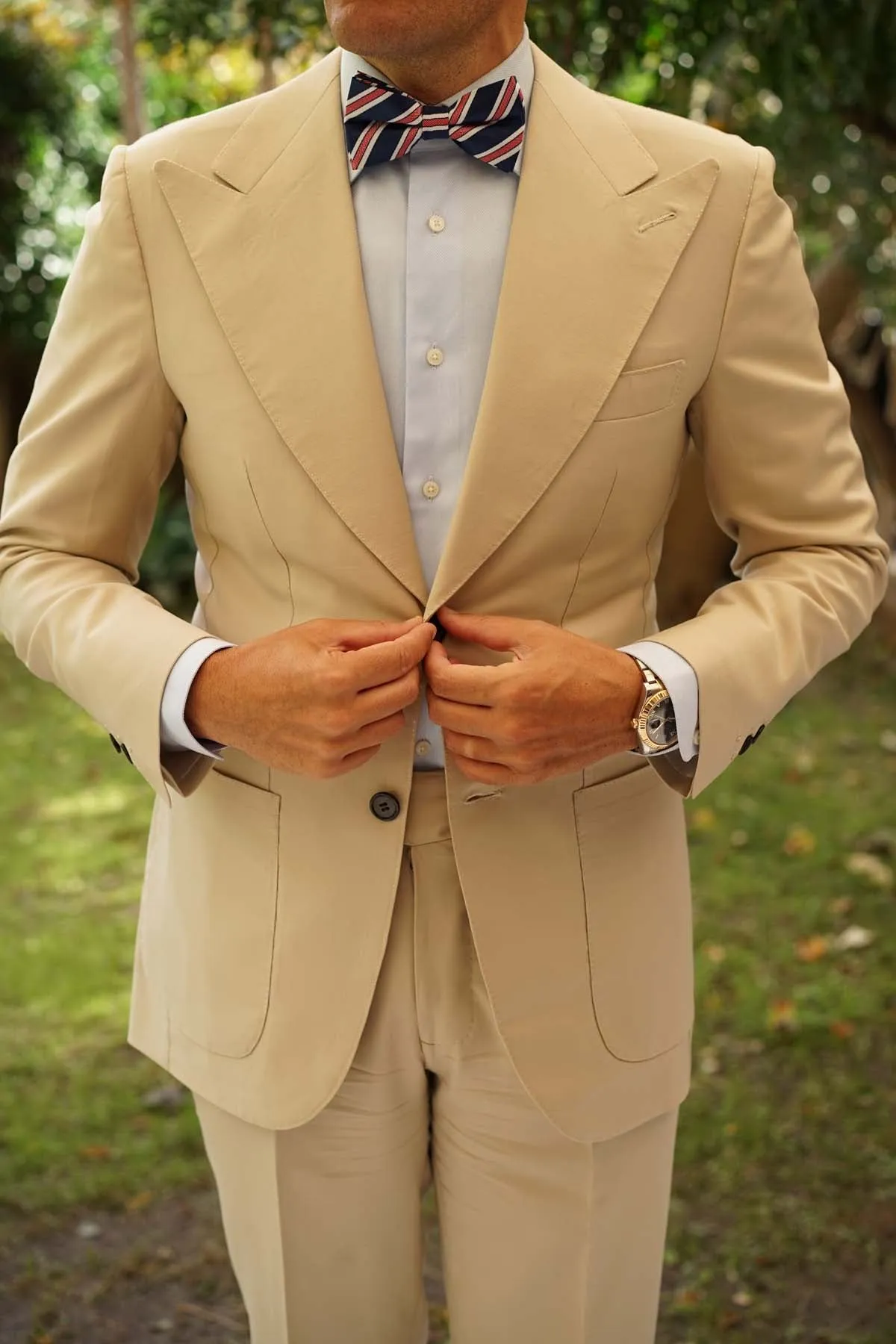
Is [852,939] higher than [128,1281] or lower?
lower

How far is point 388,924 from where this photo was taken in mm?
1712

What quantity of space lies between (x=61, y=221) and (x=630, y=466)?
329 inches

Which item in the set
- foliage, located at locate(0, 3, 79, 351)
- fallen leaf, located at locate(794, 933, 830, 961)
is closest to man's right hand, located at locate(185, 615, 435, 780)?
fallen leaf, located at locate(794, 933, 830, 961)

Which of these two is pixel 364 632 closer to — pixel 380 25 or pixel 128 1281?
pixel 380 25

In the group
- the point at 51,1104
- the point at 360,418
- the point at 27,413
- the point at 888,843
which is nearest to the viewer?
the point at 360,418

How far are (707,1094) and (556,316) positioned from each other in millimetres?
2881

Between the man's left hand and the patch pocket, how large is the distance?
258mm

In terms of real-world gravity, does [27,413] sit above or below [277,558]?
above

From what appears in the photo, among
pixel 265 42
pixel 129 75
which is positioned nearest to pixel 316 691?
pixel 265 42

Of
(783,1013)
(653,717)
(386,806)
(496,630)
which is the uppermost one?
(496,630)

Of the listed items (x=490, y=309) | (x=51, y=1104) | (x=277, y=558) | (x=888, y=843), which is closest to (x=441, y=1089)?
(x=277, y=558)

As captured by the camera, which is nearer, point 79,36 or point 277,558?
point 277,558

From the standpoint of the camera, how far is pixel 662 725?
1654mm

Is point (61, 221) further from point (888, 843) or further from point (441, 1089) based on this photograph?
point (441, 1089)
